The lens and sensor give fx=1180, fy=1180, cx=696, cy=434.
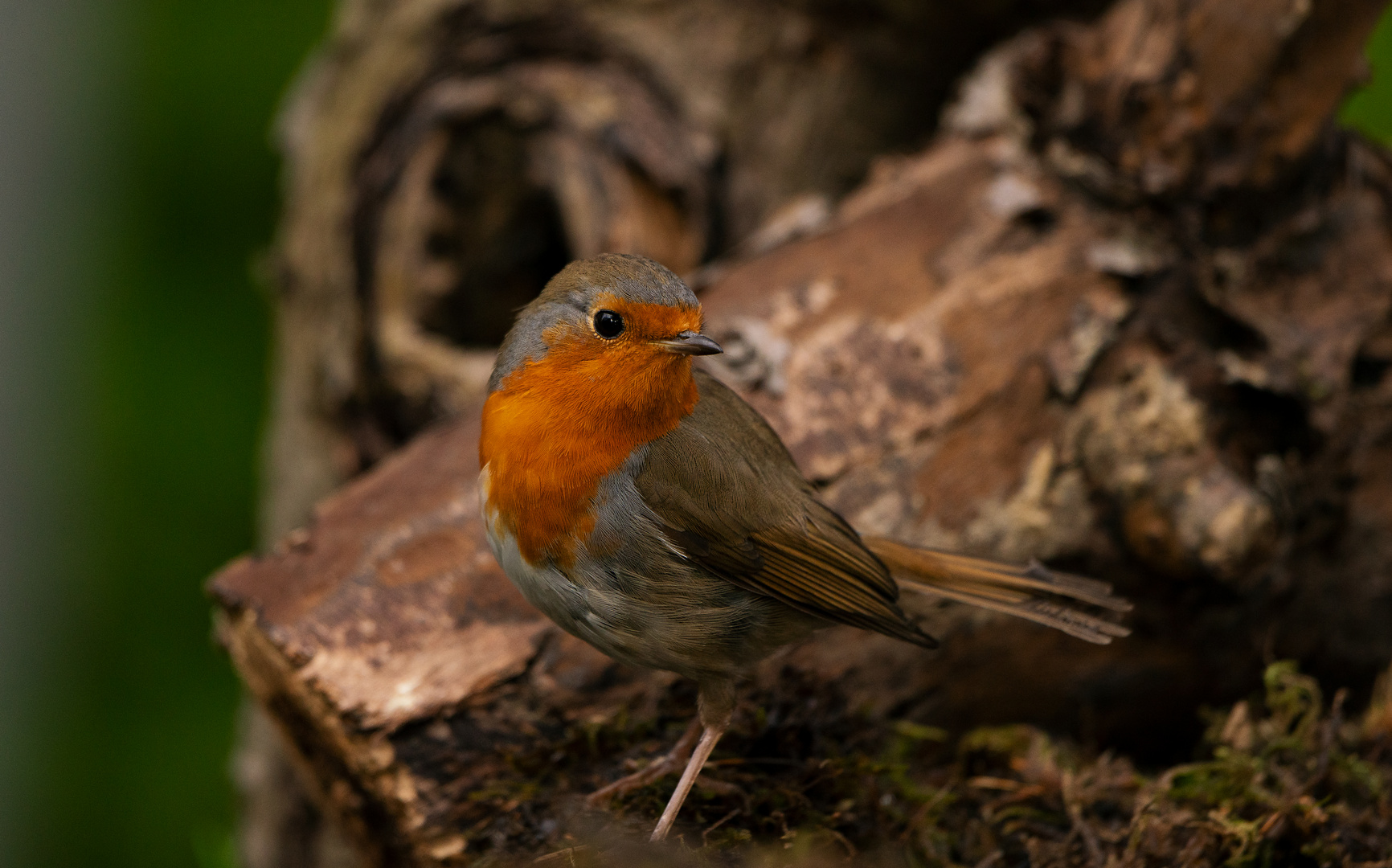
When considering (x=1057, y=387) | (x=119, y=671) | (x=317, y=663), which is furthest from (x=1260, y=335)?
(x=119, y=671)

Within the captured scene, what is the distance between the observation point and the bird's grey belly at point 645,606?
7.63 feet

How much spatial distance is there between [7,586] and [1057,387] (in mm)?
5252

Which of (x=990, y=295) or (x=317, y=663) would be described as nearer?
(x=317, y=663)

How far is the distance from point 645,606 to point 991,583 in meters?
0.85

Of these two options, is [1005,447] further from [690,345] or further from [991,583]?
[690,345]

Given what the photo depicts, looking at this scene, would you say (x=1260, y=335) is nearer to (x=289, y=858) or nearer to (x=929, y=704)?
(x=929, y=704)

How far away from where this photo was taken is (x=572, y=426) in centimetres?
234

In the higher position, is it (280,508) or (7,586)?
(280,508)

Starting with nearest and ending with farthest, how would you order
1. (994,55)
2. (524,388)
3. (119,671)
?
(524,388) → (994,55) → (119,671)

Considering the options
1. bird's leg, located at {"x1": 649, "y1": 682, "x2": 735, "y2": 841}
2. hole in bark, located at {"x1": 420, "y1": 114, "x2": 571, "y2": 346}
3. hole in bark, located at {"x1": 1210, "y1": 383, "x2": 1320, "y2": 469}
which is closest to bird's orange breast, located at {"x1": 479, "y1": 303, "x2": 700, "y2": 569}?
bird's leg, located at {"x1": 649, "y1": 682, "x2": 735, "y2": 841}

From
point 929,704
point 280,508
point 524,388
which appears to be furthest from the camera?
point 280,508

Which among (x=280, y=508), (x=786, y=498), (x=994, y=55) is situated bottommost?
(x=280, y=508)

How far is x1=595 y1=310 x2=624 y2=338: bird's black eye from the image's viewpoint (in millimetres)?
2312

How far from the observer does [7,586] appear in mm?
5863
